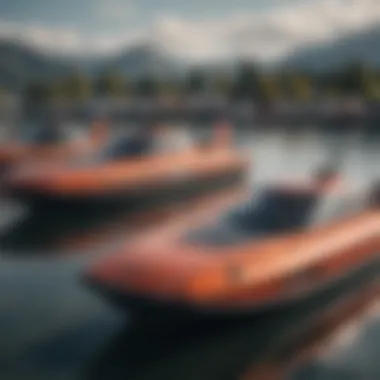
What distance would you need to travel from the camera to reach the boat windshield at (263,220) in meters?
1.22

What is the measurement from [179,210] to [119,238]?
0.14 m

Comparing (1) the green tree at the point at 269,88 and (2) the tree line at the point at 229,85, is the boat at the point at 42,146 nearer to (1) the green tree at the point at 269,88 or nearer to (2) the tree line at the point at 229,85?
(2) the tree line at the point at 229,85

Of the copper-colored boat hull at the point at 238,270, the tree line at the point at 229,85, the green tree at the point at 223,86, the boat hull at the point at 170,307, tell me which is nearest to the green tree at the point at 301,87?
the tree line at the point at 229,85

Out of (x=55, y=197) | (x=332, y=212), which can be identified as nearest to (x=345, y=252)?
(x=332, y=212)

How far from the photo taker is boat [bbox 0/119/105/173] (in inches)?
51.5

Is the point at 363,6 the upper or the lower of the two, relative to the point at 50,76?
lower

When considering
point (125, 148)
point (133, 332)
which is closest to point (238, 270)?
point (133, 332)

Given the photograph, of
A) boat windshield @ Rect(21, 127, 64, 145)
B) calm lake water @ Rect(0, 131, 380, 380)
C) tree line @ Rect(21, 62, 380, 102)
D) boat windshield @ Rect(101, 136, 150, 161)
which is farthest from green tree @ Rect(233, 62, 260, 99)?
boat windshield @ Rect(21, 127, 64, 145)

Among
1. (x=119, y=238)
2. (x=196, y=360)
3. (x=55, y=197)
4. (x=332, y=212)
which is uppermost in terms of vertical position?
(x=55, y=197)

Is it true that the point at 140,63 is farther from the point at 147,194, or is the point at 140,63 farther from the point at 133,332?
the point at 133,332

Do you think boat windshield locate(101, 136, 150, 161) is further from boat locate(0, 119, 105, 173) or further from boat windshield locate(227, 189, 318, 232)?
boat windshield locate(227, 189, 318, 232)

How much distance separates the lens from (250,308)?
121 centimetres

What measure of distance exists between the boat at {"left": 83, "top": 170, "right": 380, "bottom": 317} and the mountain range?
261mm

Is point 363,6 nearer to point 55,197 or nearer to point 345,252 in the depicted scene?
point 345,252
